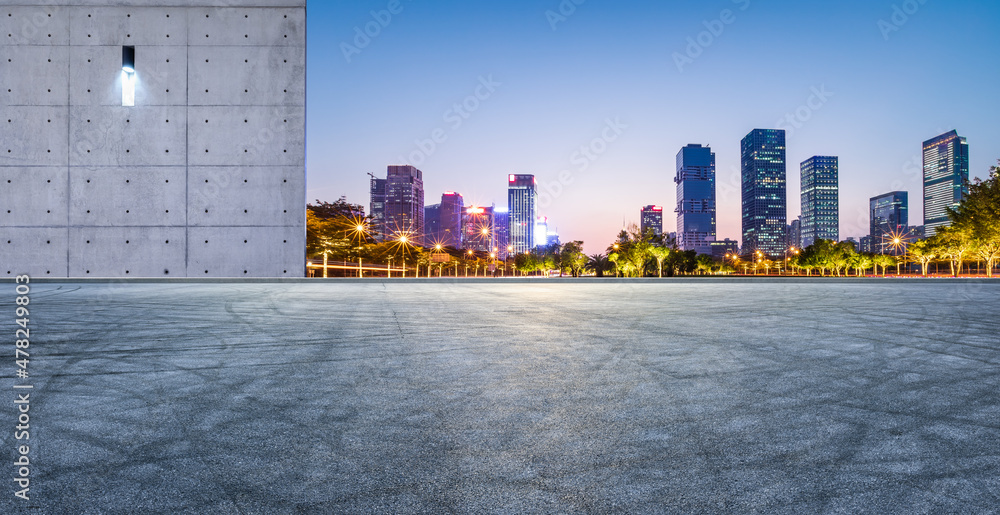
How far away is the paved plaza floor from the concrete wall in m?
23.8

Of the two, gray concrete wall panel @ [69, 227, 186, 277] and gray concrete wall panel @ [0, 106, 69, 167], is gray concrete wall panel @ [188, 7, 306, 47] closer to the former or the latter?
gray concrete wall panel @ [0, 106, 69, 167]

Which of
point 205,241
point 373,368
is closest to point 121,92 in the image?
point 205,241

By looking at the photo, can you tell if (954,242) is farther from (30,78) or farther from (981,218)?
(30,78)

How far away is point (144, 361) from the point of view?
6.01 metres

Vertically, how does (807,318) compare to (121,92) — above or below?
below

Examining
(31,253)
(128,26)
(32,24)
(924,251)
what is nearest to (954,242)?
(924,251)

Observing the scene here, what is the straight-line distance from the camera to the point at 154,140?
2945cm

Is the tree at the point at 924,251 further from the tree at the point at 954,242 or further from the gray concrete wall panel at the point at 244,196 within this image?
the gray concrete wall panel at the point at 244,196

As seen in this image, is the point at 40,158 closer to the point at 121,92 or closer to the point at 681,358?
the point at 121,92

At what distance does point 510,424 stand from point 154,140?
33.8 m

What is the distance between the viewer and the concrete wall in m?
28.9

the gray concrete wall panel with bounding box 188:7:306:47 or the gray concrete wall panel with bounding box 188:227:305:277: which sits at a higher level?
the gray concrete wall panel with bounding box 188:7:306:47

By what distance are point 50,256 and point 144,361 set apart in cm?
3147

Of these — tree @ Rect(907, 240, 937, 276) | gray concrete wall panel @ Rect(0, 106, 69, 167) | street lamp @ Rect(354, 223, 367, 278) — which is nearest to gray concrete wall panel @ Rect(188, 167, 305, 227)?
gray concrete wall panel @ Rect(0, 106, 69, 167)
